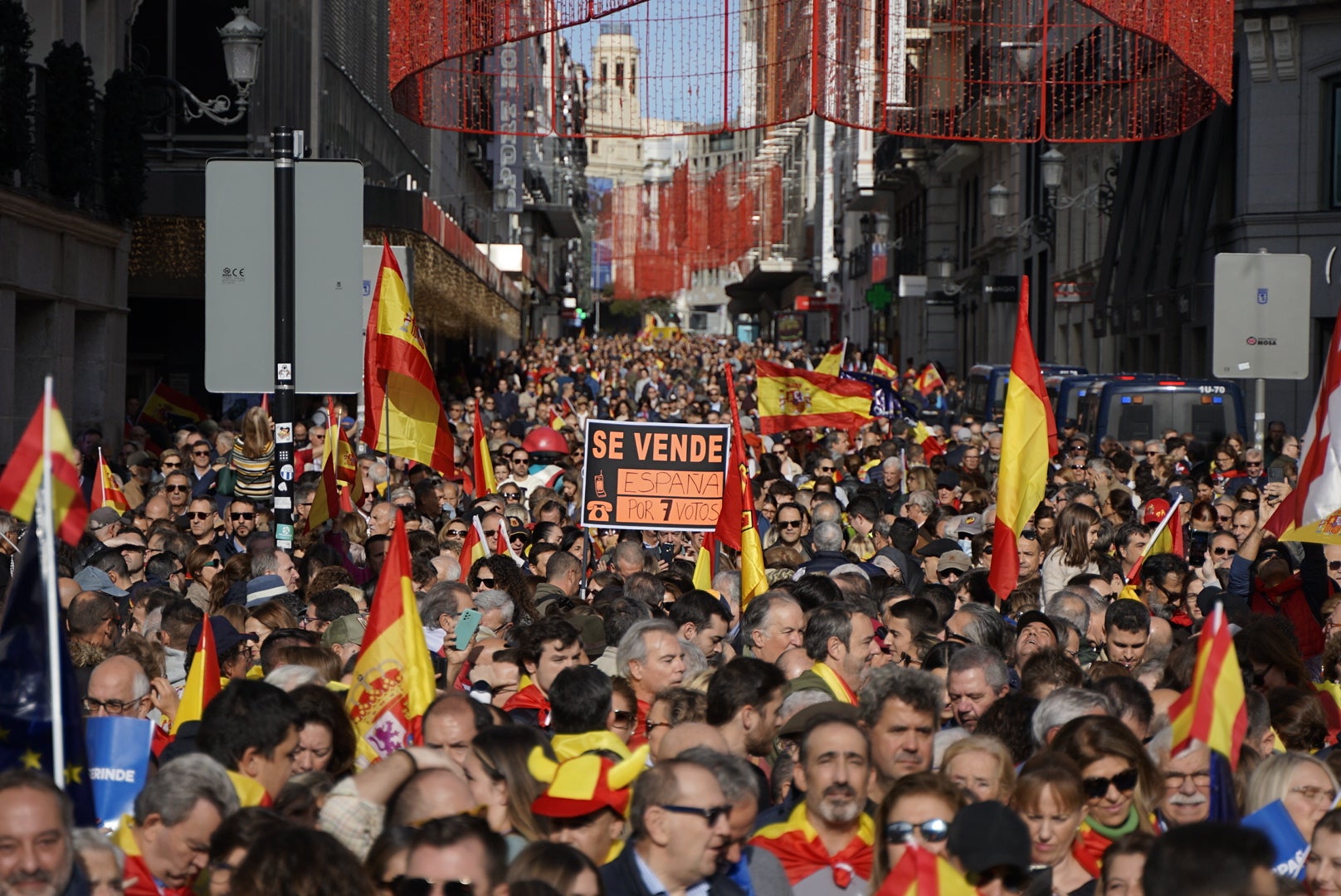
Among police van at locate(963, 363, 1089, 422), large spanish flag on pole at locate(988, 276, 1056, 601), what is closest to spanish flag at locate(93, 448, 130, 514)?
large spanish flag on pole at locate(988, 276, 1056, 601)

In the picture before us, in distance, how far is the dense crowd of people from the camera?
5129 millimetres

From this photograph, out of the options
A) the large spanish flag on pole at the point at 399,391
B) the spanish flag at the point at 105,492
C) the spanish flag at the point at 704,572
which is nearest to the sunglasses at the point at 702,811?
the spanish flag at the point at 704,572

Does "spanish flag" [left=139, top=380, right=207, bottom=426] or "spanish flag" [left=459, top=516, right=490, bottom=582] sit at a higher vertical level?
"spanish flag" [left=139, top=380, right=207, bottom=426]

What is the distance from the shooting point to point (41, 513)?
5332 mm

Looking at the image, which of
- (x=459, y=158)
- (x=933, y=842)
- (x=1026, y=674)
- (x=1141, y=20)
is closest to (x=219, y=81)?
(x=1141, y=20)

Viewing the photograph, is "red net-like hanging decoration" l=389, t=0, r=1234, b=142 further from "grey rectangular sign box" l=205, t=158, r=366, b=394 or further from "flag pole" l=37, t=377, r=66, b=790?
"flag pole" l=37, t=377, r=66, b=790

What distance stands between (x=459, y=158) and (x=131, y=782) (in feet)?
202

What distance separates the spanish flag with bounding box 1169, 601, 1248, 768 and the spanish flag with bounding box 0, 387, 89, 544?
115 inches

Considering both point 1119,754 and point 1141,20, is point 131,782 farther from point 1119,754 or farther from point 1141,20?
point 1141,20

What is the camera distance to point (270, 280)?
1024 cm

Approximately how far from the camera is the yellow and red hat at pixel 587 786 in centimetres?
567

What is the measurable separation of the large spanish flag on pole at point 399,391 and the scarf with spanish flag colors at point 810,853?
7.82m

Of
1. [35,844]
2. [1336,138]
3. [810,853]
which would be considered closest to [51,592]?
[35,844]

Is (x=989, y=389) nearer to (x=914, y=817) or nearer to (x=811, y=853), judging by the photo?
(x=811, y=853)
